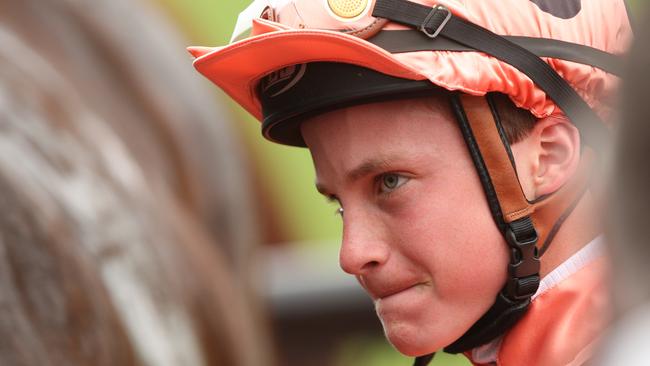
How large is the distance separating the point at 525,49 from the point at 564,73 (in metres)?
0.05

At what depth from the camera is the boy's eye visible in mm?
974

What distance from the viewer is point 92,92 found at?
3.50 meters

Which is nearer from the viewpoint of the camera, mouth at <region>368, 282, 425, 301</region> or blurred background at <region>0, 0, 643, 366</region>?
mouth at <region>368, 282, 425, 301</region>

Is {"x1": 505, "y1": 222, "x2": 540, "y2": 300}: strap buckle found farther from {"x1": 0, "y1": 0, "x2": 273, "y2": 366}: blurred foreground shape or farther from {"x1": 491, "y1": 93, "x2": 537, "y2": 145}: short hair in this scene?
{"x1": 0, "y1": 0, "x2": 273, "y2": 366}: blurred foreground shape

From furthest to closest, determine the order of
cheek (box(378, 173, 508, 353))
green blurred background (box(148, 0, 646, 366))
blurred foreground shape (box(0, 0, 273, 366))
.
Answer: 1. green blurred background (box(148, 0, 646, 366))
2. blurred foreground shape (box(0, 0, 273, 366))
3. cheek (box(378, 173, 508, 353))

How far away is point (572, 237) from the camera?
99 centimetres

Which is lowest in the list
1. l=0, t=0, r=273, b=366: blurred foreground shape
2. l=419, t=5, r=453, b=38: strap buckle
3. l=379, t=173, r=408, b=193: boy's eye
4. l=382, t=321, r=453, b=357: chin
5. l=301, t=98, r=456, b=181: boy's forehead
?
l=0, t=0, r=273, b=366: blurred foreground shape

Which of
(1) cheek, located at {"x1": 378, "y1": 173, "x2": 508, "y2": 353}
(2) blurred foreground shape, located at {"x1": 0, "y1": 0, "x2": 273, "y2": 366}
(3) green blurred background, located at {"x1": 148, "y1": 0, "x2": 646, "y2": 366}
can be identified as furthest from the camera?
(3) green blurred background, located at {"x1": 148, "y1": 0, "x2": 646, "y2": 366}

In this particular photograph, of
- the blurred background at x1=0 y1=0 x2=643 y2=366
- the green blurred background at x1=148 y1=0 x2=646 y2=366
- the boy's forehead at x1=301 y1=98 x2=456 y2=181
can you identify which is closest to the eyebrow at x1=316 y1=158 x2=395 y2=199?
the boy's forehead at x1=301 y1=98 x2=456 y2=181

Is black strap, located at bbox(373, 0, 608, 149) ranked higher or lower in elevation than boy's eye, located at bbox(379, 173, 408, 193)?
higher

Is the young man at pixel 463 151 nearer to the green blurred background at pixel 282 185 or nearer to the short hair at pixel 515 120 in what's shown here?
the short hair at pixel 515 120

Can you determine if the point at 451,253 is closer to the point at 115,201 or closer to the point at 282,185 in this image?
the point at 115,201

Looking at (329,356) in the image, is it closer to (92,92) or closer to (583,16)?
(92,92)

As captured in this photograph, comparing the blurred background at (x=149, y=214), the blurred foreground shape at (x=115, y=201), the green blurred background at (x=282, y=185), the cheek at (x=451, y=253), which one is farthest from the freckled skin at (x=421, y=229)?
the green blurred background at (x=282, y=185)
